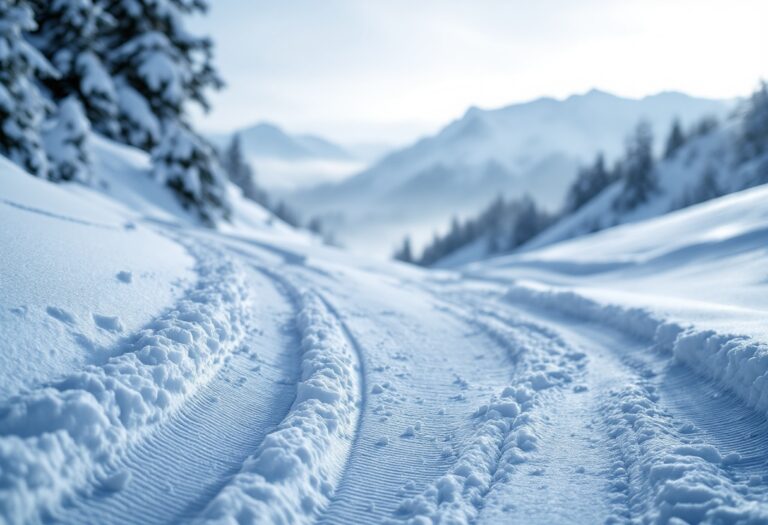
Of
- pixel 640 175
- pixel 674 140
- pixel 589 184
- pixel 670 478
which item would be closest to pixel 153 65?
pixel 670 478

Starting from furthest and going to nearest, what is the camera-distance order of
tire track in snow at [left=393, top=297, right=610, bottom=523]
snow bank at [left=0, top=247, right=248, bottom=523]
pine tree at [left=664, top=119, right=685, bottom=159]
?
1. pine tree at [left=664, top=119, right=685, bottom=159]
2. tire track in snow at [left=393, top=297, right=610, bottom=523]
3. snow bank at [left=0, top=247, right=248, bottom=523]

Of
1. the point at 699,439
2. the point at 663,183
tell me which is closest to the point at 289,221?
the point at 663,183

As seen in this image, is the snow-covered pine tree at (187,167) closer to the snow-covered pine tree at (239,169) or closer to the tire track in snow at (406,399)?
the tire track in snow at (406,399)

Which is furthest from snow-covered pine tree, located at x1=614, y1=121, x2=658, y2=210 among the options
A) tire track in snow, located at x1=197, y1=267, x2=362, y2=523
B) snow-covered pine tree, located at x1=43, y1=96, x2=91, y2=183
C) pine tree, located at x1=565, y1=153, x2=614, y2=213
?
tire track in snow, located at x1=197, y1=267, x2=362, y2=523

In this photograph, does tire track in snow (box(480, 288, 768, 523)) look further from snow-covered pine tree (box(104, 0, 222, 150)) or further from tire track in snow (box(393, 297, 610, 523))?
snow-covered pine tree (box(104, 0, 222, 150))

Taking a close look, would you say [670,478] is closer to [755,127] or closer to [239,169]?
[755,127]

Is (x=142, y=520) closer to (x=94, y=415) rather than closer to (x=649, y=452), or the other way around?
(x=94, y=415)

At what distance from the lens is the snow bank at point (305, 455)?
9.93ft

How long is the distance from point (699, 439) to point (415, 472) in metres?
2.47

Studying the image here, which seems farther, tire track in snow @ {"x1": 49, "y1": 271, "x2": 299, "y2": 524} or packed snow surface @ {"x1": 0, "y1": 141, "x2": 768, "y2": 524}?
packed snow surface @ {"x1": 0, "y1": 141, "x2": 768, "y2": 524}

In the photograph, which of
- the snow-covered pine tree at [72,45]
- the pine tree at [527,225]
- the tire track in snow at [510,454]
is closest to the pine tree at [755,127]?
the pine tree at [527,225]

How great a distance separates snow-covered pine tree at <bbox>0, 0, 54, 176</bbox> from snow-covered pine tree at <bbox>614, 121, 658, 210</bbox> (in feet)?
221

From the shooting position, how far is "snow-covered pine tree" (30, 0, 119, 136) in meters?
18.2

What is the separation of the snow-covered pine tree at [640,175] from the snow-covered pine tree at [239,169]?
167ft
